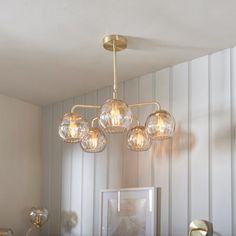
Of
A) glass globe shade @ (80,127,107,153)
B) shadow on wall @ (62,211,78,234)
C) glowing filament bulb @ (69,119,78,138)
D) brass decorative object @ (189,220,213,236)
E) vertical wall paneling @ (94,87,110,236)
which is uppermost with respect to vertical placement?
glowing filament bulb @ (69,119,78,138)

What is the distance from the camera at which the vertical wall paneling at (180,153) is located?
118 inches

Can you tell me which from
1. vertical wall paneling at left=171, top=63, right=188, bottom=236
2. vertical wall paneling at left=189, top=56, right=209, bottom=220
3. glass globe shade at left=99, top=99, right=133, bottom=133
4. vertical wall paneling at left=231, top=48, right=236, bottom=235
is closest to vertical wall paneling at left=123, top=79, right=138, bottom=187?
vertical wall paneling at left=171, top=63, right=188, bottom=236

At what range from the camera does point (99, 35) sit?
266 centimetres

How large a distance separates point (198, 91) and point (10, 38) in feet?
4.06

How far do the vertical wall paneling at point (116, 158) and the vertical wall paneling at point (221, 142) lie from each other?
0.91m

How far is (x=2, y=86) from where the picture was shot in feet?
12.6

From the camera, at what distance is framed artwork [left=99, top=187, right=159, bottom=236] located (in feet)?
10.2

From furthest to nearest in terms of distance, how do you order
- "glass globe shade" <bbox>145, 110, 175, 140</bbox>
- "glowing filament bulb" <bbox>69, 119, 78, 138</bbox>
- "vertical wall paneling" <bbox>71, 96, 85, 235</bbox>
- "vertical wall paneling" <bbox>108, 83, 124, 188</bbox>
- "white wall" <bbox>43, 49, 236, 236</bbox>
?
"vertical wall paneling" <bbox>71, 96, 85, 235</bbox> → "vertical wall paneling" <bbox>108, 83, 124, 188</bbox> → "white wall" <bbox>43, 49, 236, 236</bbox> → "glowing filament bulb" <bbox>69, 119, 78, 138</bbox> → "glass globe shade" <bbox>145, 110, 175, 140</bbox>

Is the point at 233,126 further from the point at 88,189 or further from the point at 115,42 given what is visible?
the point at 88,189

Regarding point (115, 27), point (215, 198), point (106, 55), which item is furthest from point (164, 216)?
point (115, 27)

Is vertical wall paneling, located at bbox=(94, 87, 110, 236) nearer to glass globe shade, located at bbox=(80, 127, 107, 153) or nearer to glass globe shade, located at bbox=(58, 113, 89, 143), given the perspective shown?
glass globe shade, located at bbox=(80, 127, 107, 153)

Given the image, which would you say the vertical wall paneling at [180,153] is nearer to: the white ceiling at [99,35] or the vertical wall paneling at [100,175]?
the white ceiling at [99,35]

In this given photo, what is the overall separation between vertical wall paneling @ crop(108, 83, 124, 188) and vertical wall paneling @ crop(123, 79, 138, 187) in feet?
0.19

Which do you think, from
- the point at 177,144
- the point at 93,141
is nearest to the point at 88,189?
the point at 177,144
